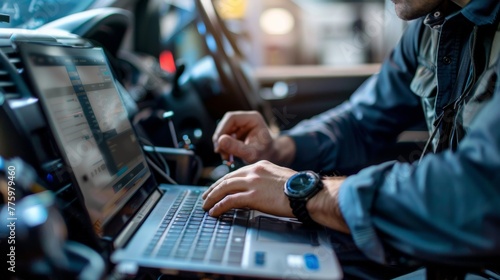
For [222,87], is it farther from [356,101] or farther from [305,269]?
[305,269]

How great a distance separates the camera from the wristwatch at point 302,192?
0.68 m

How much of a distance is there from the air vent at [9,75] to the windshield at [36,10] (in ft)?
0.86

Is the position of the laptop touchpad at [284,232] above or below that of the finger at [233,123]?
below

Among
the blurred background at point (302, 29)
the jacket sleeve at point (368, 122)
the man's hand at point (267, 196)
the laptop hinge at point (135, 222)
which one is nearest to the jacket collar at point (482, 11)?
the jacket sleeve at point (368, 122)

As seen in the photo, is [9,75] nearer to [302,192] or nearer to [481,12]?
[302,192]

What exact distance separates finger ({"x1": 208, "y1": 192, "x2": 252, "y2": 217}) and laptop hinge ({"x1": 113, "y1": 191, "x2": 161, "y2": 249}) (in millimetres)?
126

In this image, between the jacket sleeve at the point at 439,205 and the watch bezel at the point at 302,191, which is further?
the watch bezel at the point at 302,191

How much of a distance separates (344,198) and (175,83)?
94 centimetres

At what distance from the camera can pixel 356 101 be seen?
1.32 m

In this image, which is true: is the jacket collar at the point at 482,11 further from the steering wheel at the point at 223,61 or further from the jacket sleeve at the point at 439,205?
the steering wheel at the point at 223,61

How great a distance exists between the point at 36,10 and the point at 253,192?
82 centimetres

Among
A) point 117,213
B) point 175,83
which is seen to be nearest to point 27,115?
point 117,213

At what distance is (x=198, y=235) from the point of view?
0.66 meters

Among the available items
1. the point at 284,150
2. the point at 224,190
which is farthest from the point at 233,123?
the point at 224,190
